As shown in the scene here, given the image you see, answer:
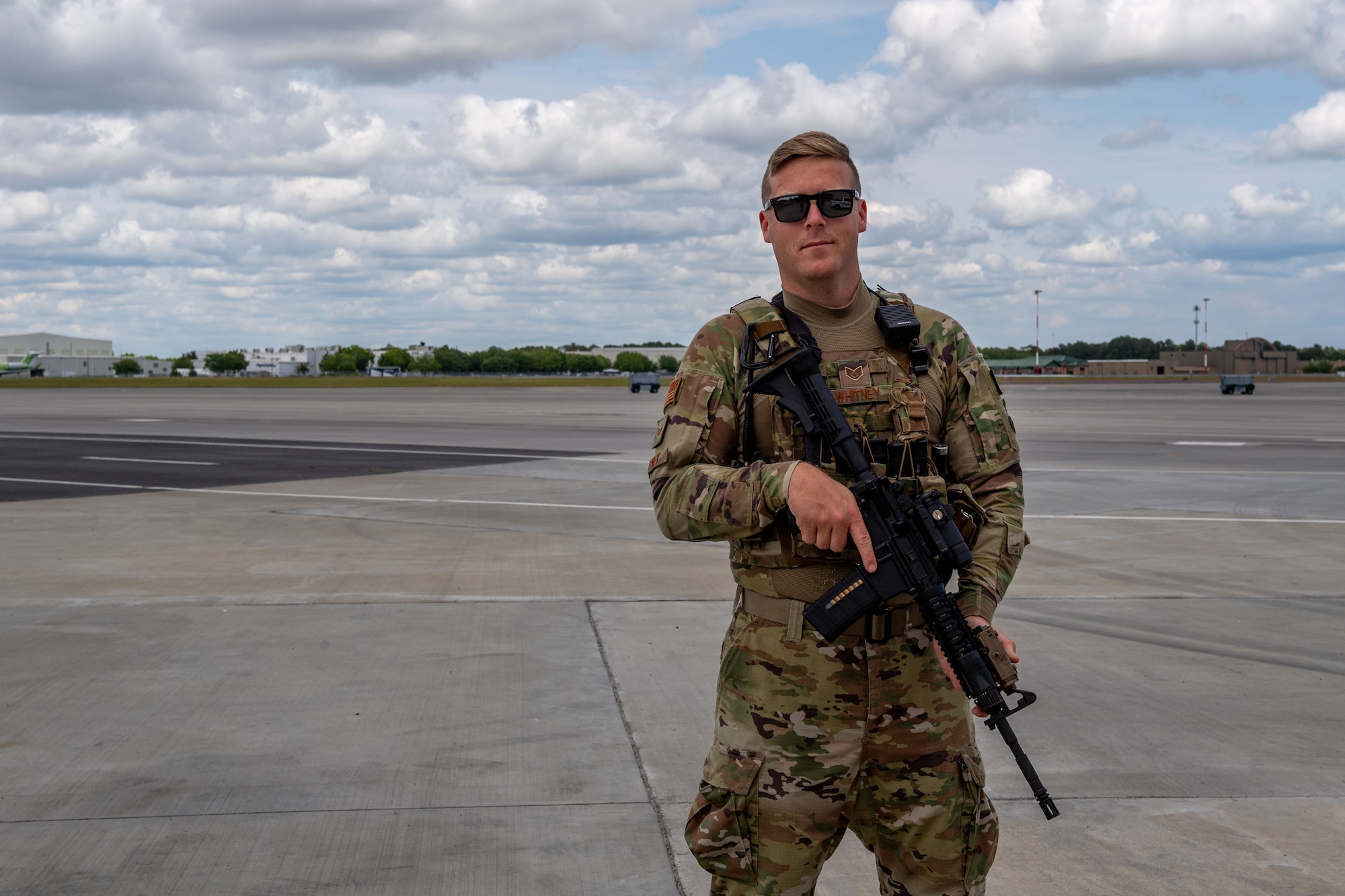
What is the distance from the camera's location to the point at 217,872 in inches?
138

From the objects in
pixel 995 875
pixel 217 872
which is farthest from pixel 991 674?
pixel 217 872

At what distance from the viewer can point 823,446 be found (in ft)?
8.13

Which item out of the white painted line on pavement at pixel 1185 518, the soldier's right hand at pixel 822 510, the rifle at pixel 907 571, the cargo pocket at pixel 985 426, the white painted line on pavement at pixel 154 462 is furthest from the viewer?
the white painted line on pavement at pixel 154 462

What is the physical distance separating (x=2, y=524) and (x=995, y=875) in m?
10.2

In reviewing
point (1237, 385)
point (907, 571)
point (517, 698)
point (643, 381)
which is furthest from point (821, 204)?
point (1237, 385)

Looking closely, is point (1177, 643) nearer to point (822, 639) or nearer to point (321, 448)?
point (822, 639)

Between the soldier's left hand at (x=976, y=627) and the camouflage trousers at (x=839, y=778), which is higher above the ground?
the soldier's left hand at (x=976, y=627)

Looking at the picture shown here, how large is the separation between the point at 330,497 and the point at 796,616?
1118cm

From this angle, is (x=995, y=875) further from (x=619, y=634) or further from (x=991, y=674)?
(x=619, y=634)

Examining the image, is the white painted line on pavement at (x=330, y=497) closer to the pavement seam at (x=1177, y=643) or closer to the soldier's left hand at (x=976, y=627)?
the pavement seam at (x=1177, y=643)

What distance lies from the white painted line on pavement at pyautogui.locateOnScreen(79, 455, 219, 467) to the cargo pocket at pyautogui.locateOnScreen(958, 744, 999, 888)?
16.0 meters

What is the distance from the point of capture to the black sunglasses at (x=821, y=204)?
8.18ft

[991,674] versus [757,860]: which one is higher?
[991,674]

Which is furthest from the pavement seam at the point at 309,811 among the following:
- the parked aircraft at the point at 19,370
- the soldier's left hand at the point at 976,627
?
the parked aircraft at the point at 19,370
